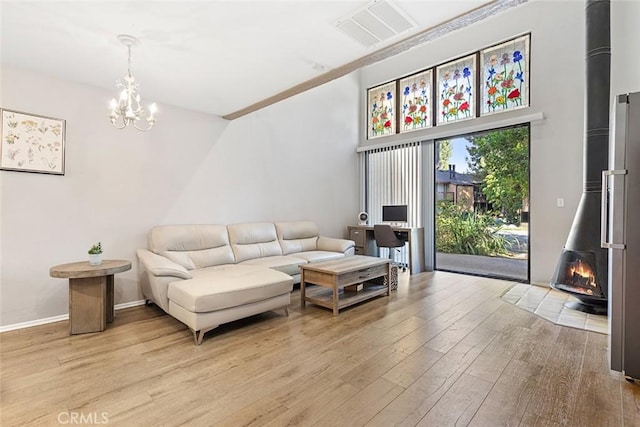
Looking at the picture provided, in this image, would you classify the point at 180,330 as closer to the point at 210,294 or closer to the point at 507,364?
the point at 210,294

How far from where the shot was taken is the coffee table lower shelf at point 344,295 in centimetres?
344

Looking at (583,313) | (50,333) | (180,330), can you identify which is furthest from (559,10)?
(50,333)

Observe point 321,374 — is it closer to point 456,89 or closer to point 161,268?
point 161,268

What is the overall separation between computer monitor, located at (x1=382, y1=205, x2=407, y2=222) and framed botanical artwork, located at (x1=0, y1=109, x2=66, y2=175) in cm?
480

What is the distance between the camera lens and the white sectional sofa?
2.67 m

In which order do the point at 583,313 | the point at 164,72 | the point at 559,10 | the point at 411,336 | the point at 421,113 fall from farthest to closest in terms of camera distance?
the point at 421,113, the point at 559,10, the point at 583,313, the point at 164,72, the point at 411,336

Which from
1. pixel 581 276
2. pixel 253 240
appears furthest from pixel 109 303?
pixel 581 276

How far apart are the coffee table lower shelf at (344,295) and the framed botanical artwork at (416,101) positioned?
129 inches

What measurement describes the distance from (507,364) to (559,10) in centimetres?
484

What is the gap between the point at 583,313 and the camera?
322 centimetres

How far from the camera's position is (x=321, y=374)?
Result: 210 centimetres

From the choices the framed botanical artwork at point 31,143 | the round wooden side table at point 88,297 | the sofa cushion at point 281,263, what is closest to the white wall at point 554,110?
the sofa cushion at point 281,263

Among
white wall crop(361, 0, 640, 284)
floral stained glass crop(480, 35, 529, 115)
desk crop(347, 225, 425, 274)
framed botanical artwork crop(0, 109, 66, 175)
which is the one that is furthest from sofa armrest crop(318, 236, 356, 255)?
framed botanical artwork crop(0, 109, 66, 175)

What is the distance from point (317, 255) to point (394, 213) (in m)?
1.99
